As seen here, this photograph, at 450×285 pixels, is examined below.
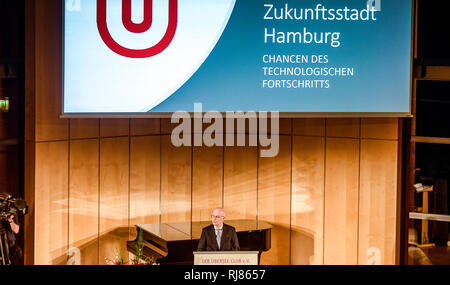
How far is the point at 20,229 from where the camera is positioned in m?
4.73

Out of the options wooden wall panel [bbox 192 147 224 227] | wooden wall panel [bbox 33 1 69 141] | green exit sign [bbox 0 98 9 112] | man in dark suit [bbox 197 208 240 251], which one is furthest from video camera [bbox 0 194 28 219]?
wooden wall panel [bbox 192 147 224 227]

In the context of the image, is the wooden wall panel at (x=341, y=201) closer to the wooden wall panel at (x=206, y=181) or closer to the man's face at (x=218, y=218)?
the wooden wall panel at (x=206, y=181)

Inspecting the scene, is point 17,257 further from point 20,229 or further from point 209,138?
point 209,138

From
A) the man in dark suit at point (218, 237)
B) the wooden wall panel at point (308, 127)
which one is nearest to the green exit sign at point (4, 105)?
the man in dark suit at point (218, 237)

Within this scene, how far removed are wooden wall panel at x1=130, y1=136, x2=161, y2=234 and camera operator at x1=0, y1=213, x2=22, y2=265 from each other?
140 centimetres

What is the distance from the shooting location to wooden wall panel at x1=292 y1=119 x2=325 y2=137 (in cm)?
566

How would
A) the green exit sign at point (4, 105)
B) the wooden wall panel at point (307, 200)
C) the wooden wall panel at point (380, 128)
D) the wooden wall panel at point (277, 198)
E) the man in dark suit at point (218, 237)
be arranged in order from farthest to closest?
the wooden wall panel at point (277, 198) < the wooden wall panel at point (307, 200) < the wooden wall panel at point (380, 128) < the green exit sign at point (4, 105) < the man in dark suit at point (218, 237)

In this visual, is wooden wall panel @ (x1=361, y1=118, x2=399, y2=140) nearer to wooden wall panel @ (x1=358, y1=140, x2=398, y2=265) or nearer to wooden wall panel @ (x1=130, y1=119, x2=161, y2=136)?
wooden wall panel @ (x1=358, y1=140, x2=398, y2=265)

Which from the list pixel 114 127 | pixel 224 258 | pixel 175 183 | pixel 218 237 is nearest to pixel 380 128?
pixel 218 237

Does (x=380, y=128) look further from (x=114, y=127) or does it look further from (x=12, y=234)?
(x=12, y=234)

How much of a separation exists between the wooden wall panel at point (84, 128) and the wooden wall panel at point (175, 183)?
84 centimetres

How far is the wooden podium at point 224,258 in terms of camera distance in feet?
11.7
